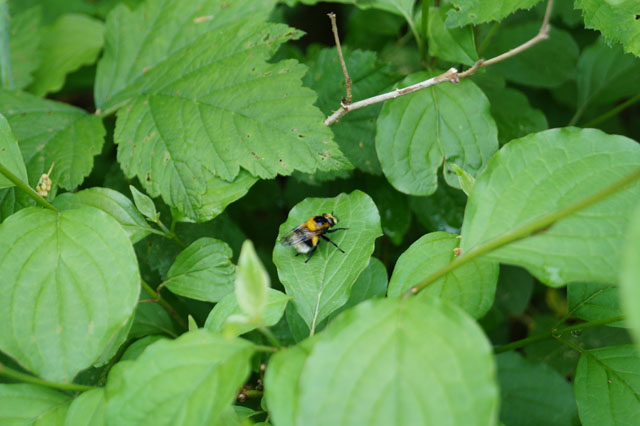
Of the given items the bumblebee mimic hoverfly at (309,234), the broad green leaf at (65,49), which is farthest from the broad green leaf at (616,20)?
the broad green leaf at (65,49)

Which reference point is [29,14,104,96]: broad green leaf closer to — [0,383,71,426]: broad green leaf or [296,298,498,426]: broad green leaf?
[0,383,71,426]: broad green leaf

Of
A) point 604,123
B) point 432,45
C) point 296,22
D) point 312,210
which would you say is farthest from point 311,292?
point 296,22

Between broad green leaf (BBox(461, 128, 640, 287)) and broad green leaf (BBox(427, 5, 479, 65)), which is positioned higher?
broad green leaf (BBox(427, 5, 479, 65))

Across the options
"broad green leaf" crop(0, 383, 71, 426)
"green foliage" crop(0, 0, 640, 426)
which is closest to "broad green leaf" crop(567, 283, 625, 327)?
"green foliage" crop(0, 0, 640, 426)

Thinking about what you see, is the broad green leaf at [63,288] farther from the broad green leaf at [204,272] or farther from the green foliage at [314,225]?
the broad green leaf at [204,272]

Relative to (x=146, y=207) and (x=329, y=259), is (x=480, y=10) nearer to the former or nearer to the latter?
(x=329, y=259)

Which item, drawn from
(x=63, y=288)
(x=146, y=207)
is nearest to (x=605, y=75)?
(x=146, y=207)

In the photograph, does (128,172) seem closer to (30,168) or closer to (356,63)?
(30,168)
